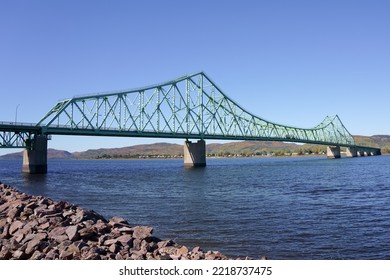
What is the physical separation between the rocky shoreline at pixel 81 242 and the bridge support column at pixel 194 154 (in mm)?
77687

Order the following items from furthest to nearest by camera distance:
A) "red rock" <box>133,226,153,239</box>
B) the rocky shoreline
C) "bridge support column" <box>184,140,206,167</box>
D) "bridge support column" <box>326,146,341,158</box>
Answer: "bridge support column" <box>326,146,341,158</box> < "bridge support column" <box>184,140,206,167</box> < "red rock" <box>133,226,153,239</box> < the rocky shoreline

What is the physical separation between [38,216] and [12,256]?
434 centimetres

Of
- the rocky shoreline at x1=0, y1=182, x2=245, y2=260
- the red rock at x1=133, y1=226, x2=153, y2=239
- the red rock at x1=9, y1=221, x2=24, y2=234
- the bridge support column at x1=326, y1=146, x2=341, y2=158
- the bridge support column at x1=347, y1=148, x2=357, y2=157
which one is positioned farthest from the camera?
the bridge support column at x1=347, y1=148, x2=357, y2=157

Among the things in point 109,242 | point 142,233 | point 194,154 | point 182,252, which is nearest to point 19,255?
point 109,242

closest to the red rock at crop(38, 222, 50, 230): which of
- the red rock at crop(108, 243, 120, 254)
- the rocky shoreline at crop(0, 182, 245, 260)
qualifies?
the rocky shoreline at crop(0, 182, 245, 260)

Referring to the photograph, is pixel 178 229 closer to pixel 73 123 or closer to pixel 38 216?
pixel 38 216

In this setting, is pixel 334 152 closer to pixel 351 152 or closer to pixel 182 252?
pixel 351 152

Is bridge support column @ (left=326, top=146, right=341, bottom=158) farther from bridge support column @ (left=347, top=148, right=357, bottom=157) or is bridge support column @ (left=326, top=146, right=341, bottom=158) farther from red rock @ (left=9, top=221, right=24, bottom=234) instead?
red rock @ (left=9, top=221, right=24, bottom=234)

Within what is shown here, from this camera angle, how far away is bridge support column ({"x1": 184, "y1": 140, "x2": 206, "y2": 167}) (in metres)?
90.8

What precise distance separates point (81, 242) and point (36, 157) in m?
58.2

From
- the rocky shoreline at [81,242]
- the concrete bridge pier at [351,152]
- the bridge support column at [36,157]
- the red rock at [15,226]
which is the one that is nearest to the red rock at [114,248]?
the rocky shoreline at [81,242]

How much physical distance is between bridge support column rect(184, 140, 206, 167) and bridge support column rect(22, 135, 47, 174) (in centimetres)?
3449

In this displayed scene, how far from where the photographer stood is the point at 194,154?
91438mm

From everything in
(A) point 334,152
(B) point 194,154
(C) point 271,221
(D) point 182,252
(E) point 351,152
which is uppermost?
(B) point 194,154
